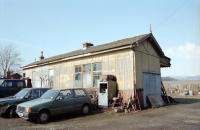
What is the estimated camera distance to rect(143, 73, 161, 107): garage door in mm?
18650

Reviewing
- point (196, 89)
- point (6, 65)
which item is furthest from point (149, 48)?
point (6, 65)

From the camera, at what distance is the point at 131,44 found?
680 inches

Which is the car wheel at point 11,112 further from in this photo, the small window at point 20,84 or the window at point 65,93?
the small window at point 20,84

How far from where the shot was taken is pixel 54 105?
1352cm

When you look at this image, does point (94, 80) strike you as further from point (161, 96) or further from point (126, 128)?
point (126, 128)

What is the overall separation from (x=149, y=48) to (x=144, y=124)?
932 cm

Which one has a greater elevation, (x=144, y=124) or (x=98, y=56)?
(x=98, y=56)

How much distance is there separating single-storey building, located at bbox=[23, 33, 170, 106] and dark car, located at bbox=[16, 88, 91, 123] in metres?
3.80

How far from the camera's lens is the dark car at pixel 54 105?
1279 cm

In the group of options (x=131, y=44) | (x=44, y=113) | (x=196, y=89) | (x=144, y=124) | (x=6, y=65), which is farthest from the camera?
(x=6, y=65)

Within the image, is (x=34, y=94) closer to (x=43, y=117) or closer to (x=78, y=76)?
(x=43, y=117)

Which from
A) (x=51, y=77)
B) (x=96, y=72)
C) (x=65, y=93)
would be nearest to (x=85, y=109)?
(x=65, y=93)

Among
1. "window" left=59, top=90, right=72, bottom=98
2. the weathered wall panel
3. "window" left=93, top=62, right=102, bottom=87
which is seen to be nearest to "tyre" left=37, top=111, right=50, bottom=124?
"window" left=59, top=90, right=72, bottom=98

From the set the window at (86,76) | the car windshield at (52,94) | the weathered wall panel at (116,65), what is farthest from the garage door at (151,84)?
the car windshield at (52,94)
